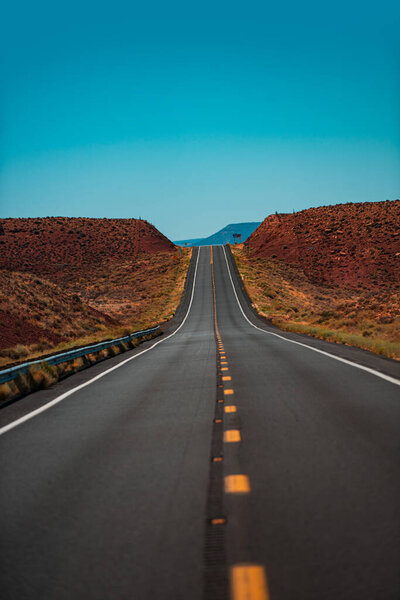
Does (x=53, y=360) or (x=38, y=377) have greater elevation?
(x=53, y=360)

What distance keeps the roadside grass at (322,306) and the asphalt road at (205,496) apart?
29.8 ft

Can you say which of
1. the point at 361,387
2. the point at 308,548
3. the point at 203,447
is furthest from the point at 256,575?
the point at 361,387

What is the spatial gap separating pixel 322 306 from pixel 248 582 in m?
66.9

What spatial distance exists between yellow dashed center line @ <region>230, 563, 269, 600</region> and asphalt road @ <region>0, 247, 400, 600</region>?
0.5 inches

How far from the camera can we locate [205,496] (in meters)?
4.67

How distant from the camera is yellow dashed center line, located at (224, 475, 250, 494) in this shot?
15.6ft

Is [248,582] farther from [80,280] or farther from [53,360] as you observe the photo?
[80,280]

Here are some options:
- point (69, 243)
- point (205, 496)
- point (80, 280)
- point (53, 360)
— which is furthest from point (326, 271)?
point (205, 496)

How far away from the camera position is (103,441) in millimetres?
6922

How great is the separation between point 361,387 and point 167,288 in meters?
70.8

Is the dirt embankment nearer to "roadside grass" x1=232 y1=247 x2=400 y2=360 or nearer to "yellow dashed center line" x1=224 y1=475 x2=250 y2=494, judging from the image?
"roadside grass" x1=232 y1=247 x2=400 y2=360

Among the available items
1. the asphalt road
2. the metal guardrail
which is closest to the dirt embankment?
the metal guardrail

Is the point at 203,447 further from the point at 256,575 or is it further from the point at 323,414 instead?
the point at 256,575

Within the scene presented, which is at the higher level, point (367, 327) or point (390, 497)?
point (390, 497)
